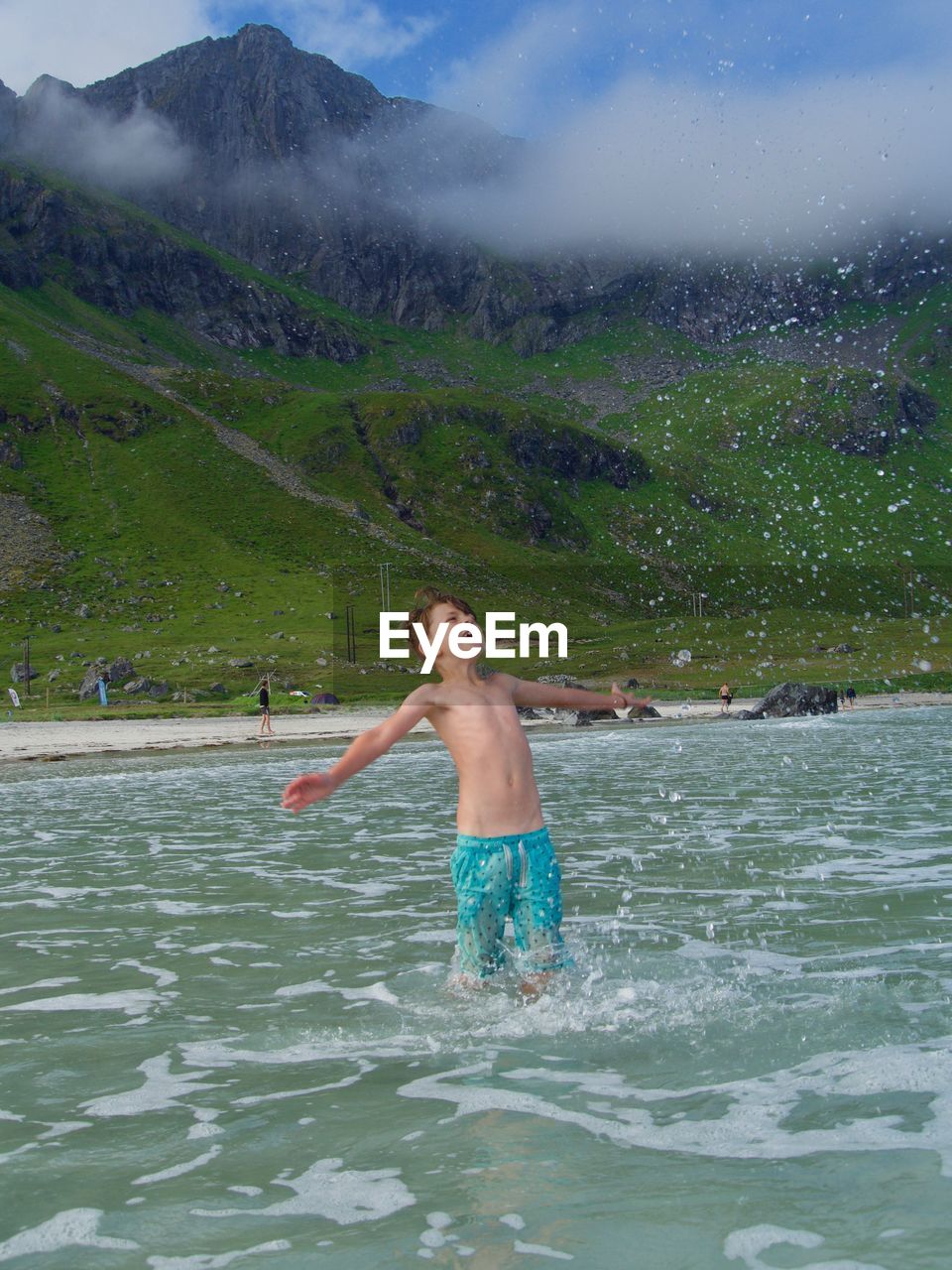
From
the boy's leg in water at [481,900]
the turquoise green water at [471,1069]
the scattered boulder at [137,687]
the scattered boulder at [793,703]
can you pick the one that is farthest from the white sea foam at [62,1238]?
the scattered boulder at [137,687]

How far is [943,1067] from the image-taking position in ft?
22.0

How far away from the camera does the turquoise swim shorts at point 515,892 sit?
7680 millimetres

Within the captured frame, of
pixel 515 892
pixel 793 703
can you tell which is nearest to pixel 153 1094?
pixel 515 892

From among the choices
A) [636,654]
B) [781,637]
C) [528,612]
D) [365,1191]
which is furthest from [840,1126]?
[528,612]

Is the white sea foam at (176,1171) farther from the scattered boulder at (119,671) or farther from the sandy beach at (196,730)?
the scattered boulder at (119,671)

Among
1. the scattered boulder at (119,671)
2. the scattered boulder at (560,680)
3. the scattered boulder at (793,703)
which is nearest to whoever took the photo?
the scattered boulder at (793,703)

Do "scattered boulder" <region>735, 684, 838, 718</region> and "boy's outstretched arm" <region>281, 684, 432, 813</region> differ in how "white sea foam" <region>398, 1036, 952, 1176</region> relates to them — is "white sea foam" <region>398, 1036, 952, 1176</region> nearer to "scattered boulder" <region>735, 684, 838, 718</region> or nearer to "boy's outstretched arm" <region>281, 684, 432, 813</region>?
"boy's outstretched arm" <region>281, 684, 432, 813</region>

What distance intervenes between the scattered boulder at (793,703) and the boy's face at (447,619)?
191 feet

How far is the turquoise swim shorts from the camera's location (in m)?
7.68

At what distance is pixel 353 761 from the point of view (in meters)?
7.26

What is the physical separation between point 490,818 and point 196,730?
2070 inches

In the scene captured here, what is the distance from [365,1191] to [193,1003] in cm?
390

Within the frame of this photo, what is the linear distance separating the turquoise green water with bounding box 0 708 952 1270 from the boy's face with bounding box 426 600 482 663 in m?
2.61

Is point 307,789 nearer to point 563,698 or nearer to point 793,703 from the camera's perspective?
point 563,698
